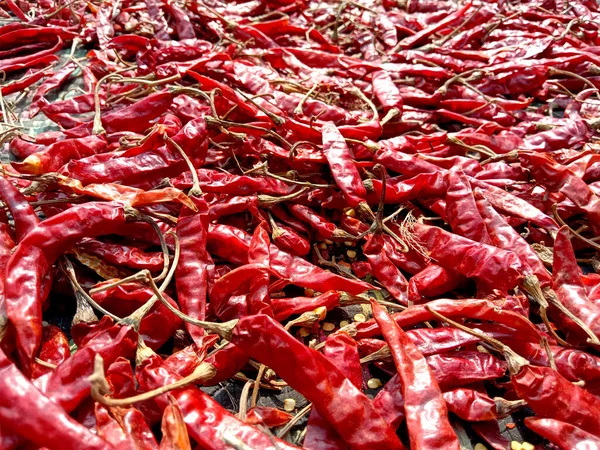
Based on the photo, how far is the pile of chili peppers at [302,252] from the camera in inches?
72.2

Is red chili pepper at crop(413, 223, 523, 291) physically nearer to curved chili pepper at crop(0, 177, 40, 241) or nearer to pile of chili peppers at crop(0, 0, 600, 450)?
pile of chili peppers at crop(0, 0, 600, 450)

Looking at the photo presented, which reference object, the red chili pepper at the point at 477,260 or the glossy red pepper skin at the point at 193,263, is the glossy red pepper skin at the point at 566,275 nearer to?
the red chili pepper at the point at 477,260

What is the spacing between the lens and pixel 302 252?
2648 mm

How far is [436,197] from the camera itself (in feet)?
9.49

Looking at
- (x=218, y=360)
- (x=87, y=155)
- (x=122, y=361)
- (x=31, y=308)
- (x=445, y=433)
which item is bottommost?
(x=445, y=433)

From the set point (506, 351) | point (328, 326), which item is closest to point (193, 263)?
point (328, 326)

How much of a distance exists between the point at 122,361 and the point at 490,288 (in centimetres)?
→ 174

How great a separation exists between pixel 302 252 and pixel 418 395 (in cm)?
104

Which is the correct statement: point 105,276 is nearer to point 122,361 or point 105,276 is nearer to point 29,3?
point 122,361

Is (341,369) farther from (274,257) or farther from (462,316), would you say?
(274,257)

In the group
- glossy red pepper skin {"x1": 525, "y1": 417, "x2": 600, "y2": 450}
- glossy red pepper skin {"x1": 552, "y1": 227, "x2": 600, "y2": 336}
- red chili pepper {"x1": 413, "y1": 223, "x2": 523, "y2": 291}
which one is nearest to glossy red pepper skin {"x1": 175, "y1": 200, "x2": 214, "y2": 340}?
red chili pepper {"x1": 413, "y1": 223, "x2": 523, "y2": 291}

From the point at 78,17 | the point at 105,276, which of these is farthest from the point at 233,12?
the point at 105,276

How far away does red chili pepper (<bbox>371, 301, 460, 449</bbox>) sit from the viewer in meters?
1.75

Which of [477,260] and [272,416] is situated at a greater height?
[477,260]
